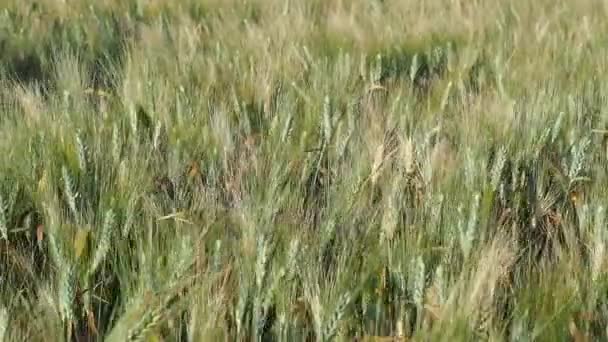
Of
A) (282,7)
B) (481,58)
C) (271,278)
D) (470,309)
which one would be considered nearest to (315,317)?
(271,278)

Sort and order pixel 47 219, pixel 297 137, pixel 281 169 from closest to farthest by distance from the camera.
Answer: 1. pixel 47 219
2. pixel 281 169
3. pixel 297 137

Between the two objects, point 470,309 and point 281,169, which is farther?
point 281,169

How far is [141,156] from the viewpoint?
4.80ft

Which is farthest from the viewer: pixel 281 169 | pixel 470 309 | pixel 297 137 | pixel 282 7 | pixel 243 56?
pixel 282 7

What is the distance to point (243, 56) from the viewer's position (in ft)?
8.00

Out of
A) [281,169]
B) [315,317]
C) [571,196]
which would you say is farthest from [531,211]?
[315,317]

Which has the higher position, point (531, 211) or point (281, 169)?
point (281, 169)

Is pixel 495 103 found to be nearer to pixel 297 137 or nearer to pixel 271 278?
pixel 297 137

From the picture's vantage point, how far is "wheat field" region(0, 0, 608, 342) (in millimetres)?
1023

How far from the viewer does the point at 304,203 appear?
4.77ft

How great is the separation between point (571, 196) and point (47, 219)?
0.91 metres

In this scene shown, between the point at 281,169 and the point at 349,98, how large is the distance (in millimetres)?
559

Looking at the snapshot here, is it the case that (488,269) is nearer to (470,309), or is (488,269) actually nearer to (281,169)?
(470,309)

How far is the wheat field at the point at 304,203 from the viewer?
102 cm
